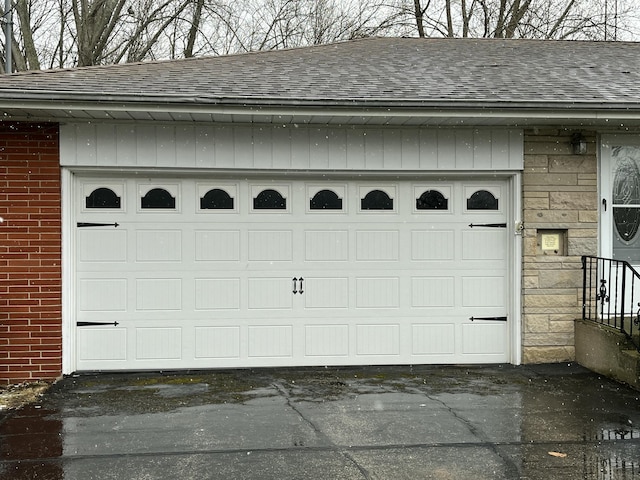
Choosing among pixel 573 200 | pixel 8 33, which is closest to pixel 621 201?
pixel 573 200

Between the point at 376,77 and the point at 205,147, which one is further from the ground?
the point at 376,77

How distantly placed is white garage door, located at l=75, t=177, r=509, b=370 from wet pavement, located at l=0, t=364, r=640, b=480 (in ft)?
1.35

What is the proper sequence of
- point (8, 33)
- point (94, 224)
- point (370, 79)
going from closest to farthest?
point (94, 224), point (370, 79), point (8, 33)

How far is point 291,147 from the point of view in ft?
27.0

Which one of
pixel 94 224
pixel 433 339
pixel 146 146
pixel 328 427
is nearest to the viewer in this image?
pixel 328 427

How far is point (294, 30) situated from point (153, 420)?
18.9 m

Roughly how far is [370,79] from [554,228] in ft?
9.23

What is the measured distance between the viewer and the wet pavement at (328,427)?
494cm

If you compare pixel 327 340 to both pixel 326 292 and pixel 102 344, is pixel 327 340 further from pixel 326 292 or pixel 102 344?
pixel 102 344

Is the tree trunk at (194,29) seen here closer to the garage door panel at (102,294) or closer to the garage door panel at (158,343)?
the garage door panel at (102,294)

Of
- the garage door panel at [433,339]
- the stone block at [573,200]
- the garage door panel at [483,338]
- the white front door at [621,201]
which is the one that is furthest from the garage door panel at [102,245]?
the white front door at [621,201]

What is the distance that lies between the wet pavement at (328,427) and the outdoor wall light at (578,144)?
2539mm

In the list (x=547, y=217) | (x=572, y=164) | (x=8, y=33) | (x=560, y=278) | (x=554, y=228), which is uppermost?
(x=8, y=33)

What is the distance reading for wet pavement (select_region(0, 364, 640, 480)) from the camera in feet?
16.2
